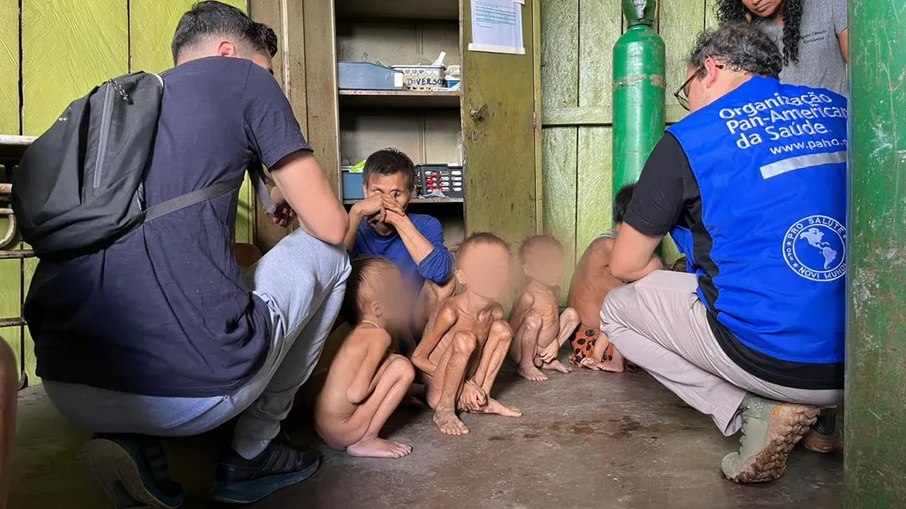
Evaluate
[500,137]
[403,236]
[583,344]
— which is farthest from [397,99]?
[583,344]

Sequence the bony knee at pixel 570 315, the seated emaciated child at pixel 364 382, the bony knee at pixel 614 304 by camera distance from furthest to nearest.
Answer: the bony knee at pixel 570 315 → the bony knee at pixel 614 304 → the seated emaciated child at pixel 364 382

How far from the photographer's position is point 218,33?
1610 mm

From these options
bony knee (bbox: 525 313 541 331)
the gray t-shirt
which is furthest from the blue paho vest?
the gray t-shirt

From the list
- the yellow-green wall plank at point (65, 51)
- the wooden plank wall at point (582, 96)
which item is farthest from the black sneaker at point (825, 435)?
the yellow-green wall plank at point (65, 51)

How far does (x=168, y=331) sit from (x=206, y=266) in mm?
155

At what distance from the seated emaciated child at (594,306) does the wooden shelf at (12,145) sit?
2.49 metres

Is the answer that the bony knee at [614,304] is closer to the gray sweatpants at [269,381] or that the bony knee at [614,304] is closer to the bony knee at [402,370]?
the bony knee at [402,370]

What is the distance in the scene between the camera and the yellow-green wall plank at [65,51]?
3.02 metres

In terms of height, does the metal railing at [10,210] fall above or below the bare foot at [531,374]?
above

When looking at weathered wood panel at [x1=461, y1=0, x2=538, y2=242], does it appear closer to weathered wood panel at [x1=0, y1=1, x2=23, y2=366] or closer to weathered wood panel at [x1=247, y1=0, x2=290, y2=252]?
weathered wood panel at [x1=247, y1=0, x2=290, y2=252]

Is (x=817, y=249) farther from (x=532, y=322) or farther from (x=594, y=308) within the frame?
(x=594, y=308)

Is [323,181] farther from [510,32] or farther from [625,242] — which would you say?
[510,32]

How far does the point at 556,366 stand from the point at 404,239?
3.46 feet

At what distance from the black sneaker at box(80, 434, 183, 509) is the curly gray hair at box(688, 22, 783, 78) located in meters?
1.89
